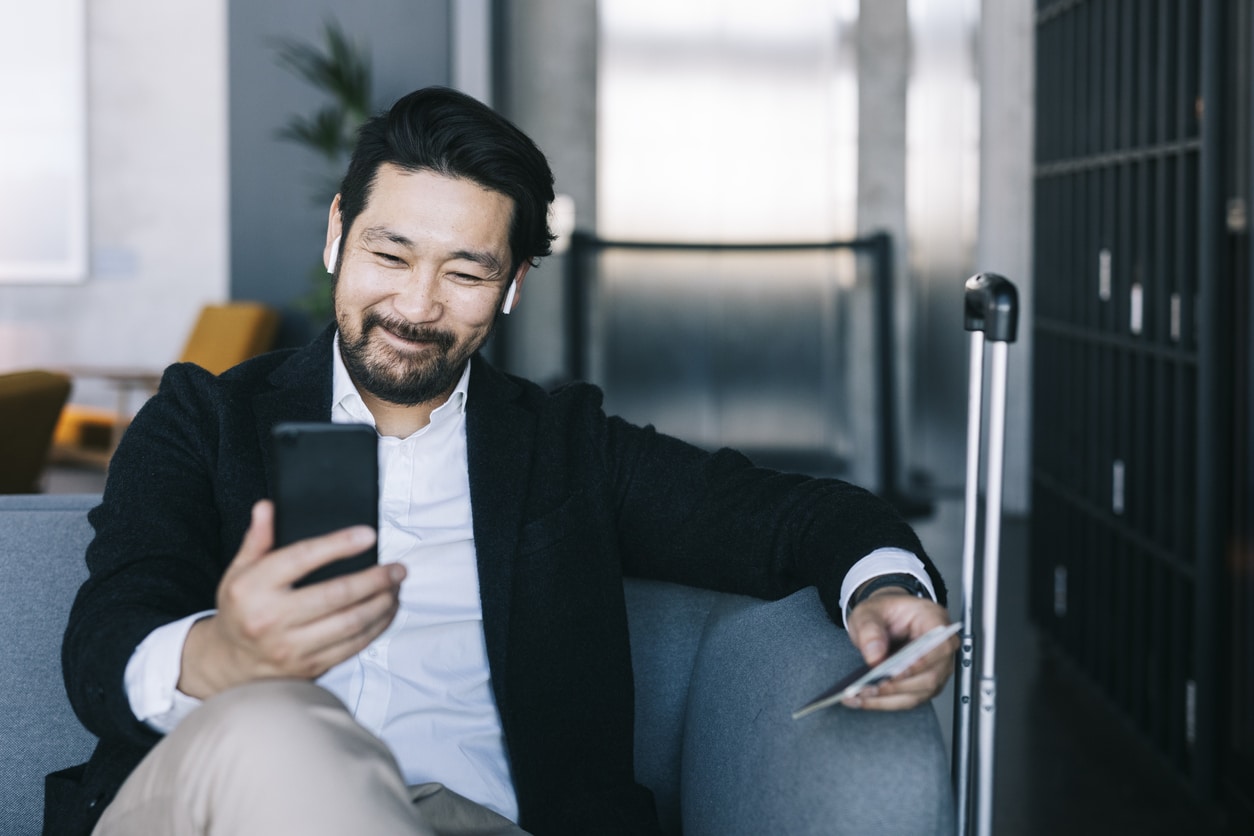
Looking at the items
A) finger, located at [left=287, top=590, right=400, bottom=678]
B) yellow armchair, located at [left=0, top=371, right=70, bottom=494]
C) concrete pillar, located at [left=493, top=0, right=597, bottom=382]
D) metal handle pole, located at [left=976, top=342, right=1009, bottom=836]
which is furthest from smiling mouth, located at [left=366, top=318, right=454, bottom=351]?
concrete pillar, located at [left=493, top=0, right=597, bottom=382]

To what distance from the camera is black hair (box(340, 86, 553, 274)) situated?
4.61 ft

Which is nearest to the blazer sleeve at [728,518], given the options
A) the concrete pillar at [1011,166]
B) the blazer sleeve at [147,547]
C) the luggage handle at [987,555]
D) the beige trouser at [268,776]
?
the luggage handle at [987,555]

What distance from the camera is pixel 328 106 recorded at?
571 cm

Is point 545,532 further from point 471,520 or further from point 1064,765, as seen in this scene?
point 1064,765

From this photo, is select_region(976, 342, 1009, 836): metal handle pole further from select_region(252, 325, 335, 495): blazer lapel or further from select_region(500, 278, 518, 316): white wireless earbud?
select_region(252, 325, 335, 495): blazer lapel

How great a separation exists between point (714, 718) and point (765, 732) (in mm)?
138

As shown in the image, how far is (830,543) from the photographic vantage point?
138 centimetres

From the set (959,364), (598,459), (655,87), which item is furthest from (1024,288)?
(598,459)

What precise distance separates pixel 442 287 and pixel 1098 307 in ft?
7.74

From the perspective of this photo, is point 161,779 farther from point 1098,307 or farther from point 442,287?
point 1098,307

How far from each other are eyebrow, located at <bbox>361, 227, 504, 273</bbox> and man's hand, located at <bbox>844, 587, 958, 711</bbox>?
21.8 inches

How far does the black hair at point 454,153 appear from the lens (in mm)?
1406

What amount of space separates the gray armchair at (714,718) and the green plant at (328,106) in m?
3.75

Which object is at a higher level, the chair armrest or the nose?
the nose
